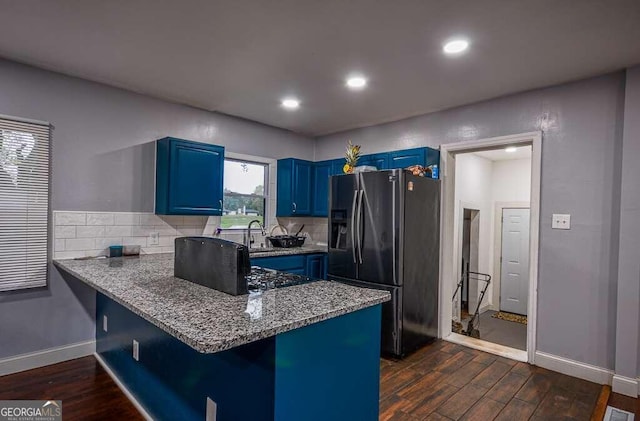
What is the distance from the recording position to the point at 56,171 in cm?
286

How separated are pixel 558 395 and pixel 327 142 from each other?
3.65 meters

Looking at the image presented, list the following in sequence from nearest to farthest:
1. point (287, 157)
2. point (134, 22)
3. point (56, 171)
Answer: point (134, 22) < point (56, 171) < point (287, 157)

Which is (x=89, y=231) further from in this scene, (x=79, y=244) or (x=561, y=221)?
(x=561, y=221)

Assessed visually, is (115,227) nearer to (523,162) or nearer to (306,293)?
(306,293)

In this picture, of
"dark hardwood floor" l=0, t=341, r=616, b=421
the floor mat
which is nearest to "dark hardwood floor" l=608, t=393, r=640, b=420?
"dark hardwood floor" l=0, t=341, r=616, b=421

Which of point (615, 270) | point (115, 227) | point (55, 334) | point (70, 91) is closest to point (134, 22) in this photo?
point (70, 91)

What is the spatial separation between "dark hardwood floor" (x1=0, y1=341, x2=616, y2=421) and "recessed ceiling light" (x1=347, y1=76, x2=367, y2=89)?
241 centimetres

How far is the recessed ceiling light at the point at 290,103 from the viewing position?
3443mm

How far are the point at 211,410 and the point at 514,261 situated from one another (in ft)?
17.6

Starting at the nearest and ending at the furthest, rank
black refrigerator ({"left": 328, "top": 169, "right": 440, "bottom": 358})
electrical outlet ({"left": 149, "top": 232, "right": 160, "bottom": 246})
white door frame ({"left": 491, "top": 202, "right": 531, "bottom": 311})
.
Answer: black refrigerator ({"left": 328, "top": 169, "right": 440, "bottom": 358}) → electrical outlet ({"left": 149, "top": 232, "right": 160, "bottom": 246}) → white door frame ({"left": 491, "top": 202, "right": 531, "bottom": 311})

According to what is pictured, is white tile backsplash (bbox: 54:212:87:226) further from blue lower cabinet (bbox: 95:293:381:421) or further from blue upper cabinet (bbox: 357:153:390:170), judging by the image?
blue upper cabinet (bbox: 357:153:390:170)

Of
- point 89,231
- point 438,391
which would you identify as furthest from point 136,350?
point 438,391

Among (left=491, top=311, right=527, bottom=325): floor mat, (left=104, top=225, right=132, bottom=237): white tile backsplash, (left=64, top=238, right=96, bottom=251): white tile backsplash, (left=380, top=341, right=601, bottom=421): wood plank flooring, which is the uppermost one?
(left=104, top=225, right=132, bottom=237): white tile backsplash

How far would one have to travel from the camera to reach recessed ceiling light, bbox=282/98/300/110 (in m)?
3.44
